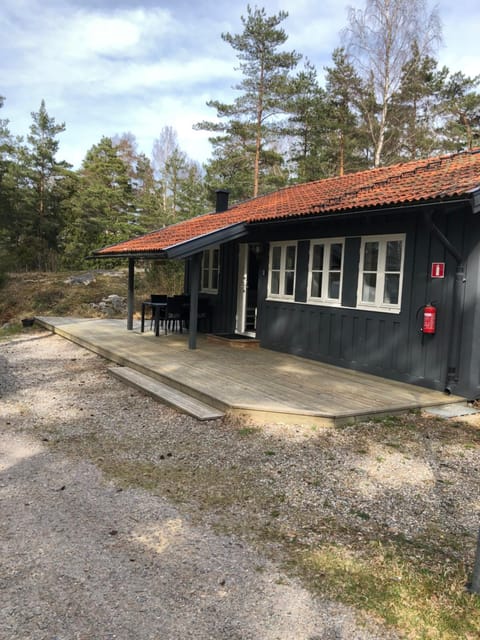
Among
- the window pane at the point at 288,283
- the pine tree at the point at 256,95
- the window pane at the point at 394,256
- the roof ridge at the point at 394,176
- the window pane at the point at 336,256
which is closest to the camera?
the window pane at the point at 394,256

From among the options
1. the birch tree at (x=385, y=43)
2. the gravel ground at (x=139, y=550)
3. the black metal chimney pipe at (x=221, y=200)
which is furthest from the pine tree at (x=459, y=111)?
the gravel ground at (x=139, y=550)

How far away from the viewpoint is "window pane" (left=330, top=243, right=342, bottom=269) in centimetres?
737

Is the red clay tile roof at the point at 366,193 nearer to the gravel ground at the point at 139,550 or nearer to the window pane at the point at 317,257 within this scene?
the window pane at the point at 317,257

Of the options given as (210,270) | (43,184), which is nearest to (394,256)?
(210,270)

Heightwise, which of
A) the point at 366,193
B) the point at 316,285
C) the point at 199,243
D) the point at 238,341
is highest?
the point at 366,193

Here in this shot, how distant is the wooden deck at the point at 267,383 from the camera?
4.94 m

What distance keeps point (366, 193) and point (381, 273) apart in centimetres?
136

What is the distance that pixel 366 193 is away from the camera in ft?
23.5

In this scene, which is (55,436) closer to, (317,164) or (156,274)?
(156,274)

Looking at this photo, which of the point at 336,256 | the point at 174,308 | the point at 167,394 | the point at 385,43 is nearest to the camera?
the point at 167,394

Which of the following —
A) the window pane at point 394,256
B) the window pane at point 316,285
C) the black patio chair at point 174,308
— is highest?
the window pane at point 394,256

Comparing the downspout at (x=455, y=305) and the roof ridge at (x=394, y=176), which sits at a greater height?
the roof ridge at (x=394, y=176)

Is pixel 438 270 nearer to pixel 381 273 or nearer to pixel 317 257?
pixel 381 273

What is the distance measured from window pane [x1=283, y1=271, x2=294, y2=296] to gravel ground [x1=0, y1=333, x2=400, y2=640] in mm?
4143
